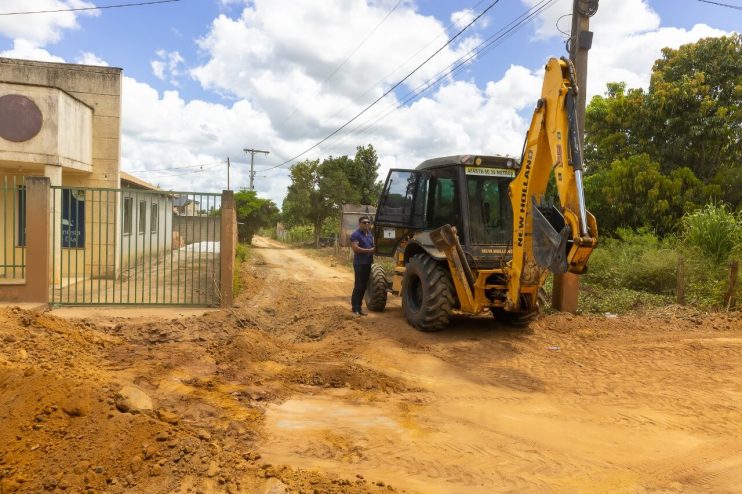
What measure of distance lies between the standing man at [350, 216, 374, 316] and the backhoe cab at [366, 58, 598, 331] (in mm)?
361

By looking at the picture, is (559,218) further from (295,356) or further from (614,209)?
(614,209)

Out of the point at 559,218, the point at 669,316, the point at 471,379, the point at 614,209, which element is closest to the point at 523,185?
the point at 559,218

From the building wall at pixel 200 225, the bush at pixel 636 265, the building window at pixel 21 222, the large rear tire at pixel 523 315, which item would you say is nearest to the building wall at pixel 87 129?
the building window at pixel 21 222

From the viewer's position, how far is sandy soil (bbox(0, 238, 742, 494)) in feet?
11.3

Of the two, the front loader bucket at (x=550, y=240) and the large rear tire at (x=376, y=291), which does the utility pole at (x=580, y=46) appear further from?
the large rear tire at (x=376, y=291)

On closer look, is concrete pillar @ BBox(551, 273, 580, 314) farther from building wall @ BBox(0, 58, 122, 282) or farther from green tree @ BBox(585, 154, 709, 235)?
building wall @ BBox(0, 58, 122, 282)

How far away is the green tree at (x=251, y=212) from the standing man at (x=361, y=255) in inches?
1095

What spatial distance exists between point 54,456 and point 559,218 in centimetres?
577

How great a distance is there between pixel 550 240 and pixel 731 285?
212 inches

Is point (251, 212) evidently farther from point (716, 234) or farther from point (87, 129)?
point (716, 234)

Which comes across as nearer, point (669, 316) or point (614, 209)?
point (669, 316)

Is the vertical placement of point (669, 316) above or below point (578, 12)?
below

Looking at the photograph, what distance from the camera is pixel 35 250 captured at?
350 inches

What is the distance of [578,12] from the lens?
943 cm
